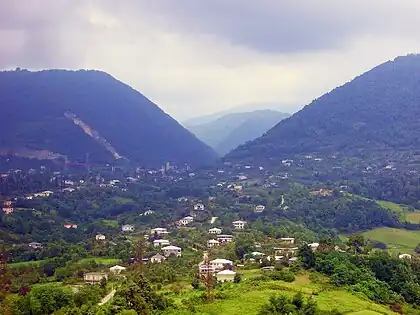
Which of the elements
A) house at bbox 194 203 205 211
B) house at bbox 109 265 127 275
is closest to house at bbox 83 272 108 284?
house at bbox 109 265 127 275

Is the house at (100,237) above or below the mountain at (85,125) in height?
below

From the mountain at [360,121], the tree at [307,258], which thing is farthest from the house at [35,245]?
the mountain at [360,121]

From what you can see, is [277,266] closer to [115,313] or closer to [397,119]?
[115,313]

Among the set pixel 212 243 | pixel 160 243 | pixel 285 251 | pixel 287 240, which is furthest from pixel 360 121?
pixel 285 251

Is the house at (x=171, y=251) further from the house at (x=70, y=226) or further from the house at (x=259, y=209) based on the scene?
the house at (x=259, y=209)

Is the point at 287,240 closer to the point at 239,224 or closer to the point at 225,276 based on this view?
→ the point at 239,224

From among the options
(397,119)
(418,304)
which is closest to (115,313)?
(418,304)
